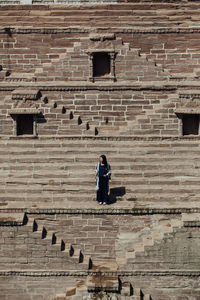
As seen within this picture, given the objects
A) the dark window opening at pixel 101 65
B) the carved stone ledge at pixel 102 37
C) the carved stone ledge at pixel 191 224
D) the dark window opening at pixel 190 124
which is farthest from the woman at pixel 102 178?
the carved stone ledge at pixel 102 37

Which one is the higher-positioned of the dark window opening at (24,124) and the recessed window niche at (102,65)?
the recessed window niche at (102,65)

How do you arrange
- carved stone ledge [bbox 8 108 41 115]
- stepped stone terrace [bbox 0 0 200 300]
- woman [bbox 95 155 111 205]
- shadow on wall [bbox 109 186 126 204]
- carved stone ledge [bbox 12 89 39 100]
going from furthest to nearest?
carved stone ledge [bbox 12 89 39 100]
carved stone ledge [bbox 8 108 41 115]
shadow on wall [bbox 109 186 126 204]
woman [bbox 95 155 111 205]
stepped stone terrace [bbox 0 0 200 300]

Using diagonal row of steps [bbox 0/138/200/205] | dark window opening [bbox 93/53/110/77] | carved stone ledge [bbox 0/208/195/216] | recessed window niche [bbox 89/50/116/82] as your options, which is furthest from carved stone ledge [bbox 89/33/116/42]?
carved stone ledge [bbox 0/208/195/216]

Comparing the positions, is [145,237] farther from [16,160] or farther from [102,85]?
[102,85]

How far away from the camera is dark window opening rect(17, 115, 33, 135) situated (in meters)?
16.2

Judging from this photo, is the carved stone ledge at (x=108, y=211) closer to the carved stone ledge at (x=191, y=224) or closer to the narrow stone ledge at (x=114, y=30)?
the carved stone ledge at (x=191, y=224)

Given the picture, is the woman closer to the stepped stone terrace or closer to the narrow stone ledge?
the stepped stone terrace

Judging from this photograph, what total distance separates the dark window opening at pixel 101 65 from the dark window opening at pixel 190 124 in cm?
358

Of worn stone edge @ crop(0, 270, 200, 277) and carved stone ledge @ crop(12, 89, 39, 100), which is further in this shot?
carved stone ledge @ crop(12, 89, 39, 100)

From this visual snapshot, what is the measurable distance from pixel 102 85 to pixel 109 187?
425cm

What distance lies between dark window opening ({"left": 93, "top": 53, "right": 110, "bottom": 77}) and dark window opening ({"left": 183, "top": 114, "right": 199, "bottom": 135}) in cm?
358

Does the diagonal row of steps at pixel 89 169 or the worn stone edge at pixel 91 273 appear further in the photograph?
the diagonal row of steps at pixel 89 169

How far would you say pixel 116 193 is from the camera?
14023 millimetres

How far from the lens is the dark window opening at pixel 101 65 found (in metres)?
17.0
